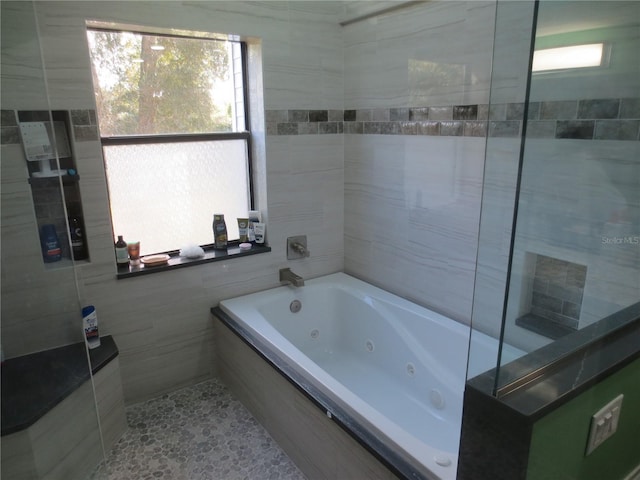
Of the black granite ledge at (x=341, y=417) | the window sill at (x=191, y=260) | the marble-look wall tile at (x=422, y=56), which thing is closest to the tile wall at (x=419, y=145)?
the marble-look wall tile at (x=422, y=56)

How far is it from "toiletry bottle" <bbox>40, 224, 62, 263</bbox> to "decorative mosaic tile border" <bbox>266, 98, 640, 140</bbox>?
1.23 m

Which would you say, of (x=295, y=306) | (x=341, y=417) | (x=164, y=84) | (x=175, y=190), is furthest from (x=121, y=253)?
(x=341, y=417)

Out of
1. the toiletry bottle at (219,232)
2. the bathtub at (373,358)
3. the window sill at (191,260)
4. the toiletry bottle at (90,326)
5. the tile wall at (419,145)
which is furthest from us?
the toiletry bottle at (219,232)

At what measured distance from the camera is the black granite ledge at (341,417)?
1.41 m

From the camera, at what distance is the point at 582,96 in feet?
5.17

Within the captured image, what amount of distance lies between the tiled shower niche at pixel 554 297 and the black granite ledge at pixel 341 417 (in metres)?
0.58

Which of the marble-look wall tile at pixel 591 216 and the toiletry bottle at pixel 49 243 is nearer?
the marble-look wall tile at pixel 591 216

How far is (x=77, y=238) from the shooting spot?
221 cm

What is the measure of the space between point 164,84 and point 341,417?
1.87 metres

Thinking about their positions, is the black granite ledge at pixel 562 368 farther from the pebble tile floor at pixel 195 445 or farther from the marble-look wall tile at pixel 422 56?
the pebble tile floor at pixel 195 445

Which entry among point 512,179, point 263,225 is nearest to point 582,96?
point 512,179

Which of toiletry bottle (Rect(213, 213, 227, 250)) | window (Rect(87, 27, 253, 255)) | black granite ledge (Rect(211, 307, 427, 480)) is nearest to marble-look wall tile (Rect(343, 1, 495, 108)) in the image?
window (Rect(87, 27, 253, 255))

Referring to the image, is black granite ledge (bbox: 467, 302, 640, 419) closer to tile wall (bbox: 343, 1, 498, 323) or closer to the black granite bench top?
tile wall (bbox: 343, 1, 498, 323)

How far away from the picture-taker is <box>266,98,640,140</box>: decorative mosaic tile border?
1.44 meters
